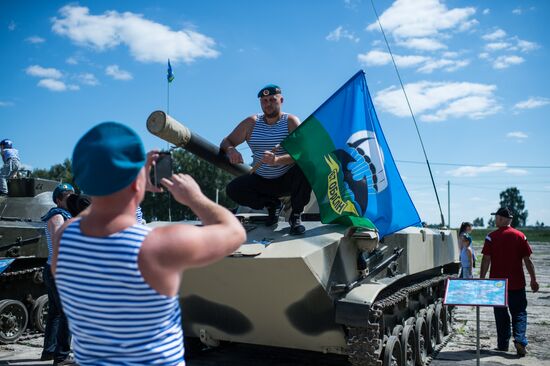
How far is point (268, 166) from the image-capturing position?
573 cm

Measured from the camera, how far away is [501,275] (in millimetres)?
7406

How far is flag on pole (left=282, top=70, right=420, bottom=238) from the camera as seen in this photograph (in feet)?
17.5

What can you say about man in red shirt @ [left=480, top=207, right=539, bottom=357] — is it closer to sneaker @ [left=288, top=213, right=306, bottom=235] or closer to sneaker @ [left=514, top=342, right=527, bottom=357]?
sneaker @ [left=514, top=342, right=527, bottom=357]

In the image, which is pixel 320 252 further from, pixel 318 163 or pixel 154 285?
pixel 154 285

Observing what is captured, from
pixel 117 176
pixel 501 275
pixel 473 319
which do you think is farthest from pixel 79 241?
pixel 473 319

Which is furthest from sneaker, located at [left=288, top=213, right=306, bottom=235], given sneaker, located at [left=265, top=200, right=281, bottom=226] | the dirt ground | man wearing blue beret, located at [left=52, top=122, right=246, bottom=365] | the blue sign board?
man wearing blue beret, located at [left=52, top=122, right=246, bottom=365]

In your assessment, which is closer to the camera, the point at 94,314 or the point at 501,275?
the point at 94,314

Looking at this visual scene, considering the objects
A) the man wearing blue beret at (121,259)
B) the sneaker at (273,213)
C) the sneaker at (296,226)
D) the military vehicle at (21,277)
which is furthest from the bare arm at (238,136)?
the military vehicle at (21,277)

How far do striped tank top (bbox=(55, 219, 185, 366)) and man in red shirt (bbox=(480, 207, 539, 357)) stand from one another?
243 inches

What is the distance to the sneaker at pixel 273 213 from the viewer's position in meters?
5.84

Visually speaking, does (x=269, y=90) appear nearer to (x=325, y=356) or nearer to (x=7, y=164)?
(x=325, y=356)

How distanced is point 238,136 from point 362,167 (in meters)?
1.40

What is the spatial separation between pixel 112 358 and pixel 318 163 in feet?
12.1

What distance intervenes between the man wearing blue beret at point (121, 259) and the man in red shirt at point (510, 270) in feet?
20.2
